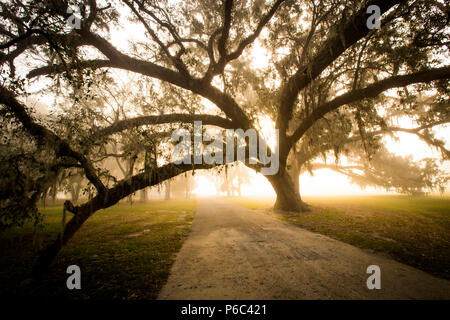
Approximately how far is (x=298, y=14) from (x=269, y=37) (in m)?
1.59

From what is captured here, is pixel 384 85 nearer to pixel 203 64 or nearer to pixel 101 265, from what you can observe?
pixel 203 64

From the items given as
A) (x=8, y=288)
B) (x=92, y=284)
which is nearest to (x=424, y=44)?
(x=92, y=284)

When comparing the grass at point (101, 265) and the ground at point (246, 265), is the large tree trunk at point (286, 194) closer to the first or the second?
the ground at point (246, 265)

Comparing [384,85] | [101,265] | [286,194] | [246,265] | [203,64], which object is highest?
[203,64]

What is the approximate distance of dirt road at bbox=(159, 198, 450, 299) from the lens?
3238 millimetres

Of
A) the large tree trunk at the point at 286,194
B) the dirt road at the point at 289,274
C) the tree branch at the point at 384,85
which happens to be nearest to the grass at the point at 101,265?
the dirt road at the point at 289,274

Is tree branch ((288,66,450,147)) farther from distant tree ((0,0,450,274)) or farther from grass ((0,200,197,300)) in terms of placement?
grass ((0,200,197,300))

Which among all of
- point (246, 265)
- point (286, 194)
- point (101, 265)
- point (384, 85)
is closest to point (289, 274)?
point (246, 265)

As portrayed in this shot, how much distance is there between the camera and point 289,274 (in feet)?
13.0

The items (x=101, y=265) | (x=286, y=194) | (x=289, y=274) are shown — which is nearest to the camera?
(x=289, y=274)

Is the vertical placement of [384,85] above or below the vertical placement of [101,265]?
above
